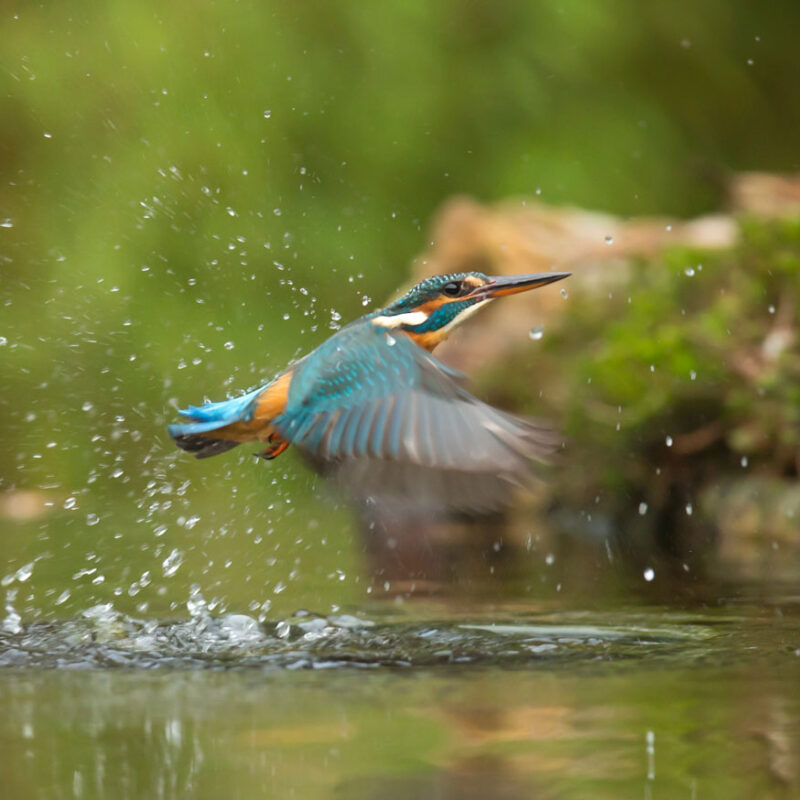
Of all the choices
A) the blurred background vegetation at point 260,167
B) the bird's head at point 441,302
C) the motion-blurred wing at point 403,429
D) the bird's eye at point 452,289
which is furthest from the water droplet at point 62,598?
the blurred background vegetation at point 260,167

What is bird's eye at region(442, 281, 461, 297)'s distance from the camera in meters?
3.82

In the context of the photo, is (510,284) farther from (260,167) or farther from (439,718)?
(260,167)

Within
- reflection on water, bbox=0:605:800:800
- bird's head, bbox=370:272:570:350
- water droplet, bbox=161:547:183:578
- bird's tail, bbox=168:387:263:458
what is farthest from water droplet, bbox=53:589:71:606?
bird's head, bbox=370:272:570:350

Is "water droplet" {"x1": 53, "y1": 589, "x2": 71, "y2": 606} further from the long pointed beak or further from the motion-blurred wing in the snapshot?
the long pointed beak

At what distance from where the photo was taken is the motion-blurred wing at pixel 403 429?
3.18m

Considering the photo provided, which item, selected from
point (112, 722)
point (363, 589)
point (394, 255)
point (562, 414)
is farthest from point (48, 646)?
point (394, 255)

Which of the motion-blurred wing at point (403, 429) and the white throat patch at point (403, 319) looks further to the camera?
the white throat patch at point (403, 319)

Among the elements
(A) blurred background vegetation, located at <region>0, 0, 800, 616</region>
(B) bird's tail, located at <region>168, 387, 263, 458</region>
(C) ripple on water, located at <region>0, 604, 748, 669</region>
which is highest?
(A) blurred background vegetation, located at <region>0, 0, 800, 616</region>

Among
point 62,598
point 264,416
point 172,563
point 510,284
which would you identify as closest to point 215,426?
point 264,416

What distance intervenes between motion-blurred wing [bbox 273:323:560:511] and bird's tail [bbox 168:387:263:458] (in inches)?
3.5

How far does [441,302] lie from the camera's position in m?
3.82

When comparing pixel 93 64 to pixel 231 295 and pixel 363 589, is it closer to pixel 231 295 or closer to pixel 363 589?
pixel 231 295

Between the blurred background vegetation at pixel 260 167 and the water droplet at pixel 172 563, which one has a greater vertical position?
the blurred background vegetation at pixel 260 167

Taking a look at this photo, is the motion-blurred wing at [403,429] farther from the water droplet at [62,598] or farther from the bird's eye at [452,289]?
the water droplet at [62,598]
